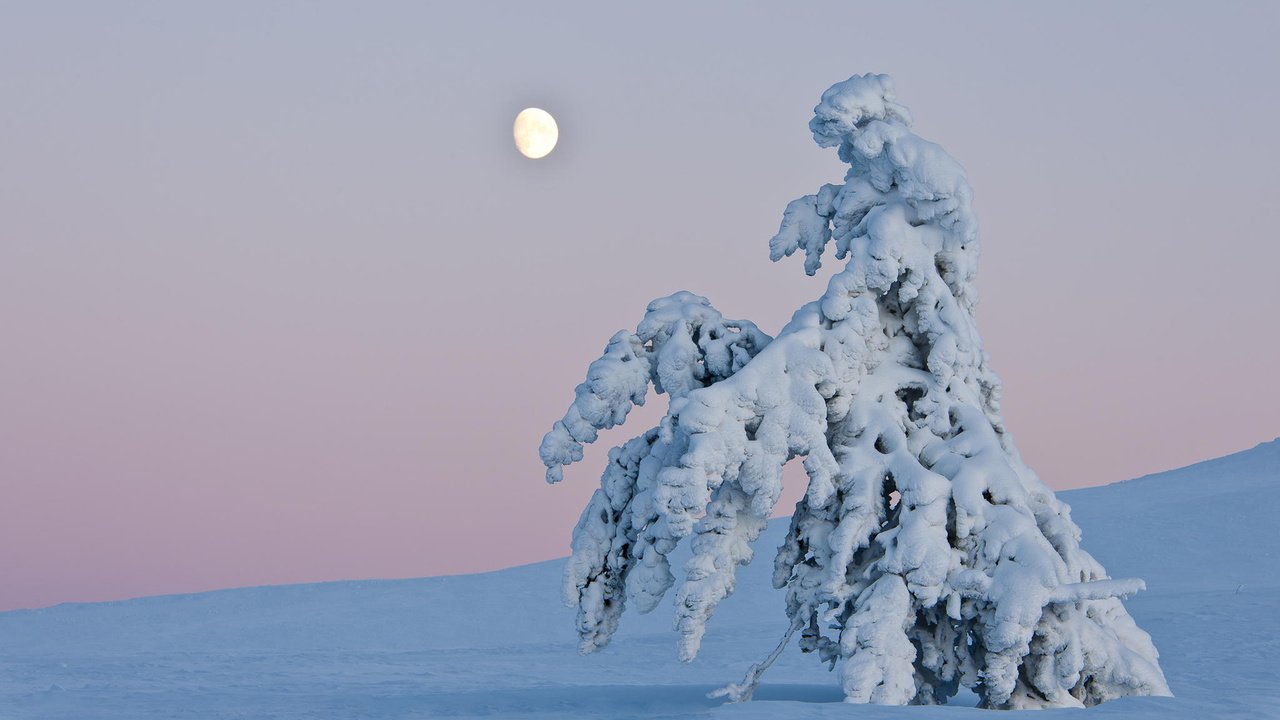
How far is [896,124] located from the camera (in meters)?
12.4

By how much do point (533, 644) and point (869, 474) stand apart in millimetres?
15282

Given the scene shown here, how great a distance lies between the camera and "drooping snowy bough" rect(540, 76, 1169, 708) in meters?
11.0

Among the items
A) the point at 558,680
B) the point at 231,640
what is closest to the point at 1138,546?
the point at 558,680

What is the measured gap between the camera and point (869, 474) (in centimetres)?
1158

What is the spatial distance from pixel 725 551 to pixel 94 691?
858cm

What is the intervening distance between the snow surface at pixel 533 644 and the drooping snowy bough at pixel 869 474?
0.88 m

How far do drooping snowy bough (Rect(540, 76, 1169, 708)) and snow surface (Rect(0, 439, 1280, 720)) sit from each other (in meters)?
0.88

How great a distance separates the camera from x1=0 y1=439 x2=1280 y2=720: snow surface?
13.2m

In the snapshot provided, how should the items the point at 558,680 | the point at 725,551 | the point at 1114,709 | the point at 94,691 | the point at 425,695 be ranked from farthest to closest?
the point at 558,680 < the point at 94,691 < the point at 425,695 < the point at 725,551 < the point at 1114,709

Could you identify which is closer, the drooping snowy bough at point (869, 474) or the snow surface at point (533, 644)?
the drooping snowy bough at point (869, 474)

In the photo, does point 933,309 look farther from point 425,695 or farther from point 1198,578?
point 1198,578

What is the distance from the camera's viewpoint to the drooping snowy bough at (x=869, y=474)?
11.0m

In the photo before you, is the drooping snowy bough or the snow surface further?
the snow surface

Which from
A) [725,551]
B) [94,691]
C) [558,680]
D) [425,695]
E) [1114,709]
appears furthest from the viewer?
[558,680]
